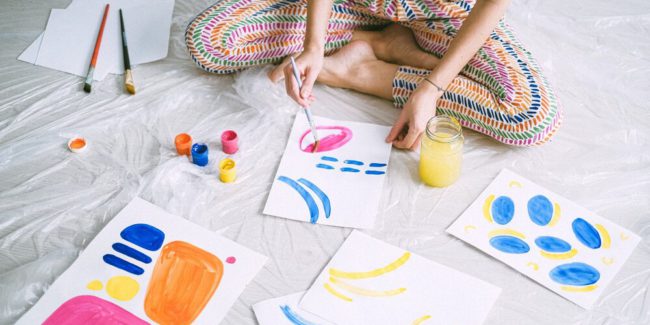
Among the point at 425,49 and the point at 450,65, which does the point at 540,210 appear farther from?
the point at 425,49

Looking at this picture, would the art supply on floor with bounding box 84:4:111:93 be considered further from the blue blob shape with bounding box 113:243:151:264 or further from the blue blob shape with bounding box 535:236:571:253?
the blue blob shape with bounding box 535:236:571:253

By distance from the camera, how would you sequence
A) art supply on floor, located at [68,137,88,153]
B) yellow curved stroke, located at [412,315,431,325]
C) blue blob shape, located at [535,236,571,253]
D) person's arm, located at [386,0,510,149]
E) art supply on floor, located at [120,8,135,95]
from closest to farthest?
yellow curved stroke, located at [412,315,431,325] → blue blob shape, located at [535,236,571,253] → person's arm, located at [386,0,510,149] → art supply on floor, located at [68,137,88,153] → art supply on floor, located at [120,8,135,95]

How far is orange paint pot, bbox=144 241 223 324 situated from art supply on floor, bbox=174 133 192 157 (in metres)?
0.25

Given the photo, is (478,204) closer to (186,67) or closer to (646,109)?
(646,109)

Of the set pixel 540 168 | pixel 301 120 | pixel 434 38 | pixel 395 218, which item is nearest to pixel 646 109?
pixel 540 168

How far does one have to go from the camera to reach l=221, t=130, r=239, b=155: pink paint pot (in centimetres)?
127

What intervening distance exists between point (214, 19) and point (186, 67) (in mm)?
170

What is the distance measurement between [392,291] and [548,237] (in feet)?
1.08

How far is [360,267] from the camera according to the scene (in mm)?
1068

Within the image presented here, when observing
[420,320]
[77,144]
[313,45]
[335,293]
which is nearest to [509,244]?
[420,320]

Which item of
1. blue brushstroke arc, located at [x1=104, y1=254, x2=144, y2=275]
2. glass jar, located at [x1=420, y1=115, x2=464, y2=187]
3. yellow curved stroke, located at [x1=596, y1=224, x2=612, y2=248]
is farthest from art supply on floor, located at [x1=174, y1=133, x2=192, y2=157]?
yellow curved stroke, located at [x1=596, y1=224, x2=612, y2=248]

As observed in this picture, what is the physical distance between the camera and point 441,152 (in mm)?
1139

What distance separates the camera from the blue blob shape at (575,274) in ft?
3.43

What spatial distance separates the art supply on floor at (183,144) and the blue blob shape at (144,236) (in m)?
0.20
